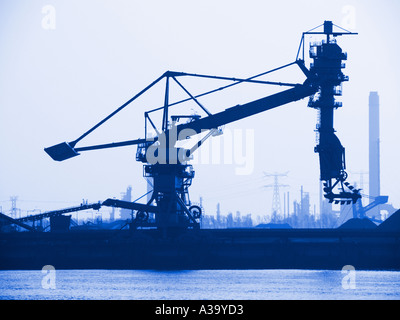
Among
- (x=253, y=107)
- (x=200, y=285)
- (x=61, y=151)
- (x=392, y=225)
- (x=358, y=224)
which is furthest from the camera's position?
(x=358, y=224)

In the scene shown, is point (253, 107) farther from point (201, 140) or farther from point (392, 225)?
point (392, 225)

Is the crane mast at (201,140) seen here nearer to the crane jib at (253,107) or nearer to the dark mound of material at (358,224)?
the crane jib at (253,107)

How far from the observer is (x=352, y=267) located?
60281 millimetres

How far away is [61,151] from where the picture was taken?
183ft

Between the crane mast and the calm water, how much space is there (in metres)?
4.42

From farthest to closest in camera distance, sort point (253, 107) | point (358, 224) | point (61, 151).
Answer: point (358, 224)
point (61, 151)
point (253, 107)

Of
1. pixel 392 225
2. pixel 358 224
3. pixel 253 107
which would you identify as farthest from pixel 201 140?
pixel 358 224

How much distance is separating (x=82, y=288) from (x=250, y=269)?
18378 millimetres

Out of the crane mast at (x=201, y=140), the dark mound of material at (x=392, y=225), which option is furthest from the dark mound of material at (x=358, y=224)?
the crane mast at (x=201, y=140)

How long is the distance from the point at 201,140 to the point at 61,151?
815 cm

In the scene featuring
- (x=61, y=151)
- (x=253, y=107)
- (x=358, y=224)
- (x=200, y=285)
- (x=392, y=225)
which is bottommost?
(x=200, y=285)

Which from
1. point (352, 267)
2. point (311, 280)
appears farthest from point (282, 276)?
point (352, 267)

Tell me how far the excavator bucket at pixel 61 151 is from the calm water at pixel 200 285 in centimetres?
667
